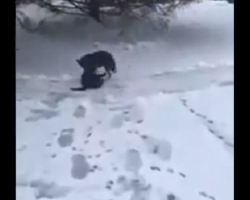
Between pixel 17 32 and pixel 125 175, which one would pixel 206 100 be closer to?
pixel 125 175

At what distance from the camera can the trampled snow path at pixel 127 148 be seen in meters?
1.40

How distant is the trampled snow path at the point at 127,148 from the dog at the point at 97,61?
9cm

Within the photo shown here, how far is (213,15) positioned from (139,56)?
25cm

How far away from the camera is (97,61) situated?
1456mm

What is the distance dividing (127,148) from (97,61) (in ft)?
0.88

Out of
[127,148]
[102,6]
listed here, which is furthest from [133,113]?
[102,6]

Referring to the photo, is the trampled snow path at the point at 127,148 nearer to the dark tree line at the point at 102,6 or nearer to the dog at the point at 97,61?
the dog at the point at 97,61

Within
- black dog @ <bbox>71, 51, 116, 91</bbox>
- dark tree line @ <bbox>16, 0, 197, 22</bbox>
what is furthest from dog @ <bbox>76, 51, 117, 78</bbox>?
dark tree line @ <bbox>16, 0, 197, 22</bbox>

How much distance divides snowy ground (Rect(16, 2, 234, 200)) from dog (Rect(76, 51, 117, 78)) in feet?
0.06

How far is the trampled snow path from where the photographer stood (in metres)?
1.40

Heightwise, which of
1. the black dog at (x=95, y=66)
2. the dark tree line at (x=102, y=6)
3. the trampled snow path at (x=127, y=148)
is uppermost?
the dark tree line at (x=102, y=6)

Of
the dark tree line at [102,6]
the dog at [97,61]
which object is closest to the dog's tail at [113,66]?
the dog at [97,61]
